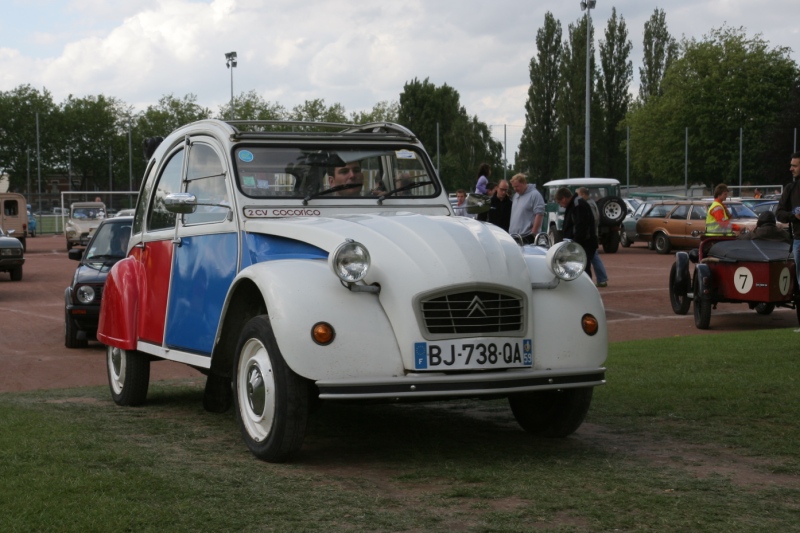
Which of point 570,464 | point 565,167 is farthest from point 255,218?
point 565,167

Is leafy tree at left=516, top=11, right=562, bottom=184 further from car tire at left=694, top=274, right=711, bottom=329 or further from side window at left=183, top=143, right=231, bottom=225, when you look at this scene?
side window at left=183, top=143, right=231, bottom=225

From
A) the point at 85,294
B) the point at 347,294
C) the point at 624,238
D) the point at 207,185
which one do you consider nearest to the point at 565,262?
the point at 347,294

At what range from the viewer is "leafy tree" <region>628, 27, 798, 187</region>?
8519 centimetres

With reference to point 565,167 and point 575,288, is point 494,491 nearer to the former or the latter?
point 575,288

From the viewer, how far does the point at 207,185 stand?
7.68m

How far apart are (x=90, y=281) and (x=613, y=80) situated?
291ft

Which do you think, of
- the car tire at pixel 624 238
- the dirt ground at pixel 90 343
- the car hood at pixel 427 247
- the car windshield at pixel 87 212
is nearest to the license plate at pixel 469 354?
the car hood at pixel 427 247

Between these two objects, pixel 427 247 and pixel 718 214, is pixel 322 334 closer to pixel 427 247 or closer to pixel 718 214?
pixel 427 247

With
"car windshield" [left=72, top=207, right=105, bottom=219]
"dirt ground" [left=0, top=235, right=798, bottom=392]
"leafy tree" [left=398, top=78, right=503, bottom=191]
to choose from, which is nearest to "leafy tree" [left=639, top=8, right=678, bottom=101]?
"leafy tree" [left=398, top=78, right=503, bottom=191]

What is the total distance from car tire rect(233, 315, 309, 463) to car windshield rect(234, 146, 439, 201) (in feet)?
4.42

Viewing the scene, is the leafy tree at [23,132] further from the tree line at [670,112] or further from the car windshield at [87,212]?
the car windshield at [87,212]

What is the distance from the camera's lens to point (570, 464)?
19.4 feet

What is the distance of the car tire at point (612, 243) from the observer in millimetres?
34750

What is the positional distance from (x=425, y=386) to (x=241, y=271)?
1.35 metres
